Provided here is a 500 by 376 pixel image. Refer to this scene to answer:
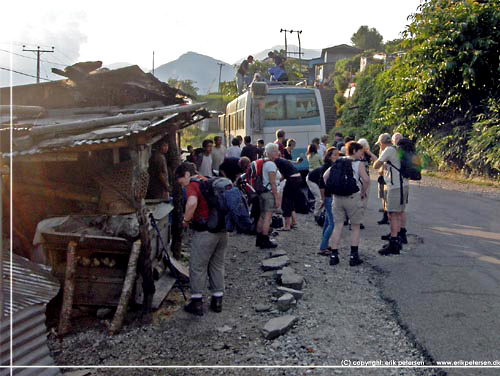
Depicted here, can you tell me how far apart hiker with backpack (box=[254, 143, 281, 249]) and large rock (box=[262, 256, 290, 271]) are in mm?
924

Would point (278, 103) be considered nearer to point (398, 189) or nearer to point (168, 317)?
point (398, 189)

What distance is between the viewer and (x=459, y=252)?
289 inches

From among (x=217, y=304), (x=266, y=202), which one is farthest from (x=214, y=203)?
(x=266, y=202)

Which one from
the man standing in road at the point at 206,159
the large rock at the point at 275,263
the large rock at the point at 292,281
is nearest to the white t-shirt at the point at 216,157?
the man standing in road at the point at 206,159

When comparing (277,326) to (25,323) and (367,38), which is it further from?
(367,38)

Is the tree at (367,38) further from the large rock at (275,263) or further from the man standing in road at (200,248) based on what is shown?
the man standing in road at (200,248)

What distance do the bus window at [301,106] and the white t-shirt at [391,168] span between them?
7519 millimetres

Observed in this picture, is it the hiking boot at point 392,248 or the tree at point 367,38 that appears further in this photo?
the tree at point 367,38

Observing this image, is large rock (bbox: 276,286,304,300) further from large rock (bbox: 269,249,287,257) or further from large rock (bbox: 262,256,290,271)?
large rock (bbox: 269,249,287,257)

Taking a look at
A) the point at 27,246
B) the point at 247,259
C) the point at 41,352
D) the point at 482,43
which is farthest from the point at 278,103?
the point at 41,352

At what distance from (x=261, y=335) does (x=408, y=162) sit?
3958 millimetres

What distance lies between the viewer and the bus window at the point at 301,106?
1473 centimetres

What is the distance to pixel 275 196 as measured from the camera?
780 cm

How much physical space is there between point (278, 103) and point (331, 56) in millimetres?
42047
